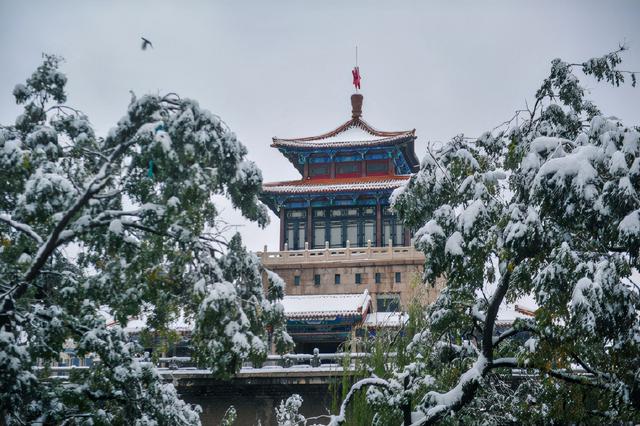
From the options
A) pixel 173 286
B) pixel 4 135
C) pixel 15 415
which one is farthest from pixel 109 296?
pixel 4 135

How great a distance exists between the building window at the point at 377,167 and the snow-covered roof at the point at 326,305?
27.6ft

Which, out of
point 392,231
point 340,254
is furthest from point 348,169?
point 340,254

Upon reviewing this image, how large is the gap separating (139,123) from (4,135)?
2.13 meters

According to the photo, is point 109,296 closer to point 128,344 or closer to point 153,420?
point 128,344

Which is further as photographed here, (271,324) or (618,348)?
(271,324)

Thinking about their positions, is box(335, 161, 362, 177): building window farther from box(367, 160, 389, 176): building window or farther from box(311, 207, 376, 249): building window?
box(311, 207, 376, 249): building window

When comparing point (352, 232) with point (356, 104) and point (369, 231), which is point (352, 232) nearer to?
point (369, 231)

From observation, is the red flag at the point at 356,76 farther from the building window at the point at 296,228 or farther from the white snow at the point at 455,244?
the white snow at the point at 455,244

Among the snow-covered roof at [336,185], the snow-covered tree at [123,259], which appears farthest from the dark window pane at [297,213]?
the snow-covered tree at [123,259]

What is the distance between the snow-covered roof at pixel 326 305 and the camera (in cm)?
2959

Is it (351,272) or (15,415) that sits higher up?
(351,272)

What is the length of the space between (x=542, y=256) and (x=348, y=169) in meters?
29.1

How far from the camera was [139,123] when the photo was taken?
10.5 meters

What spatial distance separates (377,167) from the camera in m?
38.4
